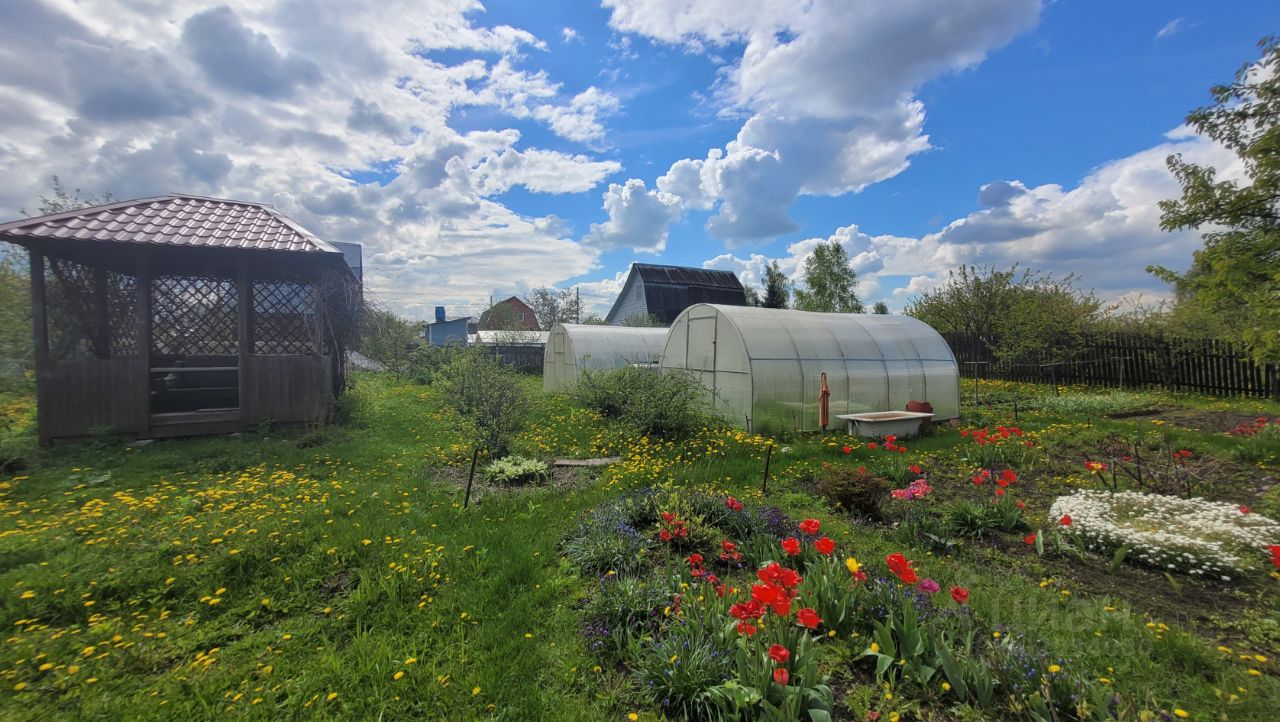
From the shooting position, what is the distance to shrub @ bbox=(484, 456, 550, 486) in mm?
5891

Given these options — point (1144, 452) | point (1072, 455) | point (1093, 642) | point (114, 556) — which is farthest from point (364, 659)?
point (1144, 452)

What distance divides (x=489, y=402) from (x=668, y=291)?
20792 mm

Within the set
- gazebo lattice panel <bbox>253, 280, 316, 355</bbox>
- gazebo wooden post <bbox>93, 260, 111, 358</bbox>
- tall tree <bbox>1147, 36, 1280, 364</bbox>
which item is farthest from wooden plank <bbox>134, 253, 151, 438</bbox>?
tall tree <bbox>1147, 36, 1280, 364</bbox>

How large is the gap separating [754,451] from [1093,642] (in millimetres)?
4528

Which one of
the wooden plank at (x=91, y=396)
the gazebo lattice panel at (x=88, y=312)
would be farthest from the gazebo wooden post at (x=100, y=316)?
the wooden plank at (x=91, y=396)

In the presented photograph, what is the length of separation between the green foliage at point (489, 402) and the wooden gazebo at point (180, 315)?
362cm

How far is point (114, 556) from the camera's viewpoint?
143 inches

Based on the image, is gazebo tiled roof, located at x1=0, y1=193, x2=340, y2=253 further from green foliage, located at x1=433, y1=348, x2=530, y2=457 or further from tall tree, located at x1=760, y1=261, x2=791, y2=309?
tall tree, located at x1=760, y1=261, x2=791, y2=309

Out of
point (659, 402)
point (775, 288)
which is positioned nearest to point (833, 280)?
point (775, 288)

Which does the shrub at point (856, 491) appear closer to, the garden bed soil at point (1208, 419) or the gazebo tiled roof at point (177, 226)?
the garden bed soil at point (1208, 419)

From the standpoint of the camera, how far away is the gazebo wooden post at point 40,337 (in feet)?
24.0

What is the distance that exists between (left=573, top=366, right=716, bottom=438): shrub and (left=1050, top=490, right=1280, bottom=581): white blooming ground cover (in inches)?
181

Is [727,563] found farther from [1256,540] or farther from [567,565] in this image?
[1256,540]

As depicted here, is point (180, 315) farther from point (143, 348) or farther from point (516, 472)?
point (516, 472)
